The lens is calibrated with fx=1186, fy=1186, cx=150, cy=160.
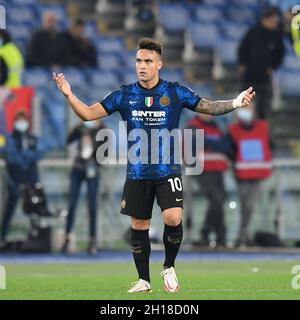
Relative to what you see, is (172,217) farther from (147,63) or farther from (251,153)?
(251,153)

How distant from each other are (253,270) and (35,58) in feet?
24.2

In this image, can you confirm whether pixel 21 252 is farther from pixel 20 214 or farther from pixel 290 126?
pixel 290 126

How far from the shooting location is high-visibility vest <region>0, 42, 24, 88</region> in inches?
790

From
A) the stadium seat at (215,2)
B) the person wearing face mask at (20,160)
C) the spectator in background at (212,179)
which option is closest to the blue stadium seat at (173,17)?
the stadium seat at (215,2)

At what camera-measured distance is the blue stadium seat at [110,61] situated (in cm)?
2166

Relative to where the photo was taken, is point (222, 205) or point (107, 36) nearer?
point (222, 205)

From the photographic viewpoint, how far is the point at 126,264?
16578 mm

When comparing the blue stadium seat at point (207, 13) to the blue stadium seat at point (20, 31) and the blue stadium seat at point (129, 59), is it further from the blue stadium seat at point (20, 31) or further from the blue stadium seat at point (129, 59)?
the blue stadium seat at point (20, 31)

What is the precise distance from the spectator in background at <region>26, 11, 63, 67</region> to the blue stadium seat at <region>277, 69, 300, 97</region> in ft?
12.7

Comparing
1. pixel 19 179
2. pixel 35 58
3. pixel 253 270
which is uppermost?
pixel 35 58

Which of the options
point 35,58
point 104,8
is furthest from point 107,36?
point 35,58

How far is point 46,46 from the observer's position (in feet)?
67.2

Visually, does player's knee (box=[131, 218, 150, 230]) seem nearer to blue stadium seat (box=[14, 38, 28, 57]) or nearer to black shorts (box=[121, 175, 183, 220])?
black shorts (box=[121, 175, 183, 220])

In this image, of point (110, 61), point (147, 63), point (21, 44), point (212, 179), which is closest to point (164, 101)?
point (147, 63)
